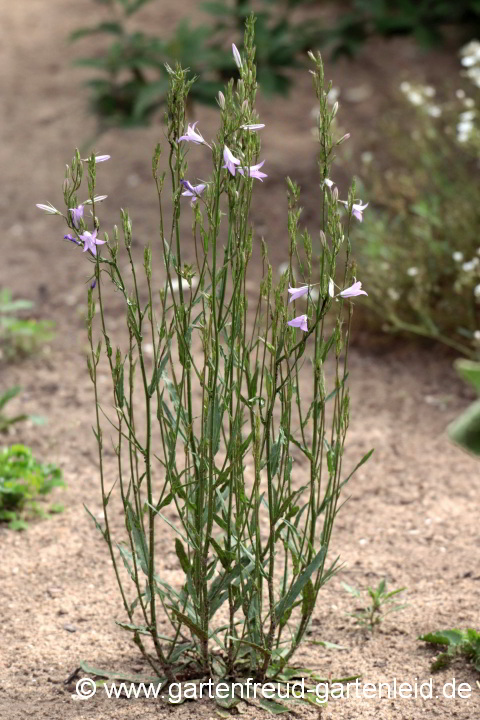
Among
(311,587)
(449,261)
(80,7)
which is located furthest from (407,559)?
(80,7)

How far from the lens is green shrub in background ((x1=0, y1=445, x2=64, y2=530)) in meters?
3.03

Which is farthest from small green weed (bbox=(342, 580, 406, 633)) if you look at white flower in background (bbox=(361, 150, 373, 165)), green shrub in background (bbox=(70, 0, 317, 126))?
green shrub in background (bbox=(70, 0, 317, 126))

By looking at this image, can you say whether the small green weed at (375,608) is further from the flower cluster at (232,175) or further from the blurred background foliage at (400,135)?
the blurred background foliage at (400,135)

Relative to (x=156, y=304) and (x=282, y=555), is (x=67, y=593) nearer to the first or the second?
(x=282, y=555)

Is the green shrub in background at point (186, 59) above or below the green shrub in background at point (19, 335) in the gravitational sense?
above

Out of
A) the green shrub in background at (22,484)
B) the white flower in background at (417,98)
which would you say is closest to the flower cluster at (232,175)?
the green shrub in background at (22,484)

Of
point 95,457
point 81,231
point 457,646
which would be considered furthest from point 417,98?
point 81,231

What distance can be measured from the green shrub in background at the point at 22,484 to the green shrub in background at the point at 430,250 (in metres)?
1.51

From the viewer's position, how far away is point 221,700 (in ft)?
6.94

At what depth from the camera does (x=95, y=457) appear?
3523 millimetres

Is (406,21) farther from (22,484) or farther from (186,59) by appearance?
(22,484)

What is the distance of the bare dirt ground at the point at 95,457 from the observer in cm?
234

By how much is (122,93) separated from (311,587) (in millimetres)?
4155

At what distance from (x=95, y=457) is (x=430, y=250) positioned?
1.75 m
